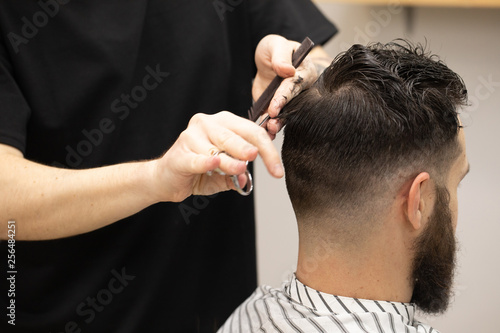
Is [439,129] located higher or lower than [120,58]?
lower

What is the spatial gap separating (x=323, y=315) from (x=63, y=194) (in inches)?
→ 26.1

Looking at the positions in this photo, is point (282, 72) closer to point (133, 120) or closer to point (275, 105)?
point (275, 105)

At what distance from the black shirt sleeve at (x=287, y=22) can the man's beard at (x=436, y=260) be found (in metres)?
0.76

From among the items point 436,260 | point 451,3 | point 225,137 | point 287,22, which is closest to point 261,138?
point 225,137

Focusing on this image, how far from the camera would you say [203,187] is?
1229mm

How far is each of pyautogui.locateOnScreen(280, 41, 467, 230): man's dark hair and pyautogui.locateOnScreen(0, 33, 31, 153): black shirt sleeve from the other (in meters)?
0.64

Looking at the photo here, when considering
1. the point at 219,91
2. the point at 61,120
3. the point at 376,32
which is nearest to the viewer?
the point at 61,120

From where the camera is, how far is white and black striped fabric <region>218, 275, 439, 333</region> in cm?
123

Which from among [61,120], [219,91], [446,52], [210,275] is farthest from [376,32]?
[61,120]

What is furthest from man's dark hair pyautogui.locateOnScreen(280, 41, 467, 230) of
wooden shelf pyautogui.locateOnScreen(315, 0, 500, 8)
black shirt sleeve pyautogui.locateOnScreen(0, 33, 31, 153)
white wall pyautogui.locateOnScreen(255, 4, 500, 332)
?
white wall pyautogui.locateOnScreen(255, 4, 500, 332)

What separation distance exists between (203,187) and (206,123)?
22 centimetres

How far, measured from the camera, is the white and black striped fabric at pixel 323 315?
1.23 meters

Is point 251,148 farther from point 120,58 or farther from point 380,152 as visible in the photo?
point 120,58

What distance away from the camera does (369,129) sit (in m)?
1.19
